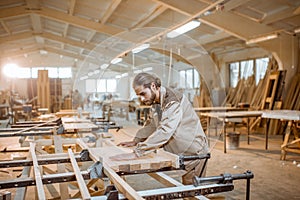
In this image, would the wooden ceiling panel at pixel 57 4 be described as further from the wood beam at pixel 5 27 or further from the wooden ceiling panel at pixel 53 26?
the wooden ceiling panel at pixel 53 26

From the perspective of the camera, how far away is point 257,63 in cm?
845

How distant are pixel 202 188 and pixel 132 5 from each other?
571 cm

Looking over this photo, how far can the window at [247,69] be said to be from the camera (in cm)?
821

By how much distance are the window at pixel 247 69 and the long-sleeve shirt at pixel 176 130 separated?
6.77 metres

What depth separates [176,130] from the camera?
1.75m

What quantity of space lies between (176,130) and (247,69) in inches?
301

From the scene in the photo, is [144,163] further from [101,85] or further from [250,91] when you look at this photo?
[250,91]

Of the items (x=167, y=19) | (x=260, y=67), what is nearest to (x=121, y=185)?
(x=167, y=19)

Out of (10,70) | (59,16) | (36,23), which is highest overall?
(36,23)

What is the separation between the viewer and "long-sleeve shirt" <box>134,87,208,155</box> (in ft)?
5.32

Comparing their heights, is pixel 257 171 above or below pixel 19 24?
below

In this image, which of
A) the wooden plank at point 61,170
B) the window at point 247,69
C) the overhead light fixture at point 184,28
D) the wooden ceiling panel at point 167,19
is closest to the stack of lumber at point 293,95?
the window at point 247,69

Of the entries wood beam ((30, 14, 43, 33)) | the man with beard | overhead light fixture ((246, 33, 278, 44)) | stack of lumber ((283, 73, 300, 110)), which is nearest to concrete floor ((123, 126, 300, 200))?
the man with beard

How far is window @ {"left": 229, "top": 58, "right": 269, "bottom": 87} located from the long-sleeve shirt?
22.2ft
